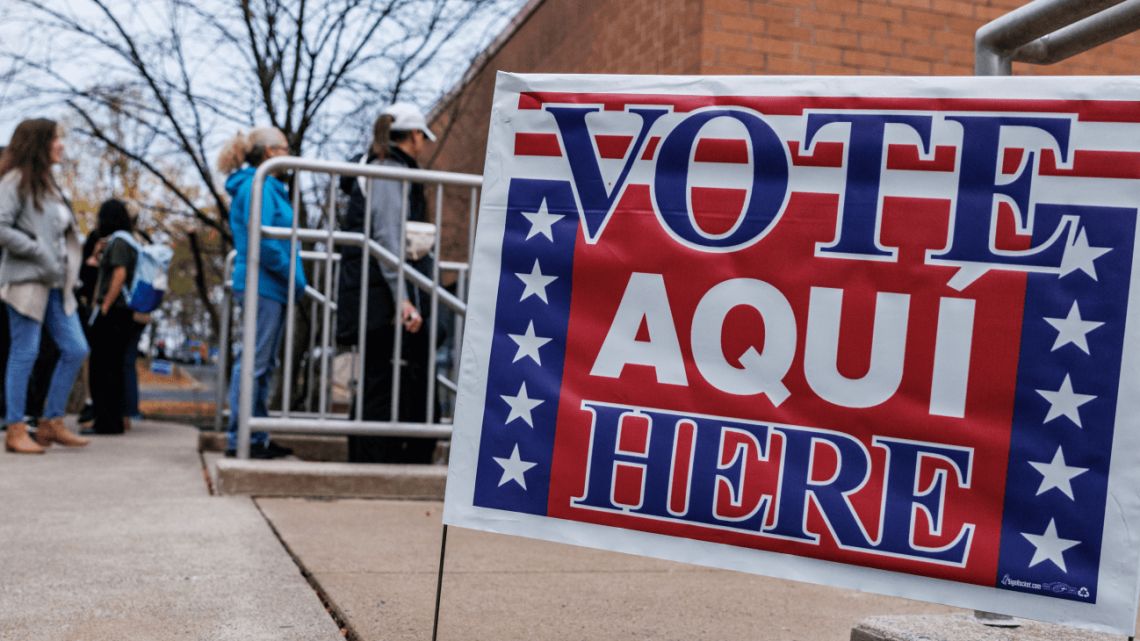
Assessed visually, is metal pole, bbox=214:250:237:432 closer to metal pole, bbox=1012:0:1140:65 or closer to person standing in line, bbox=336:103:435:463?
person standing in line, bbox=336:103:435:463

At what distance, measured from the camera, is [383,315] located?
5234 millimetres

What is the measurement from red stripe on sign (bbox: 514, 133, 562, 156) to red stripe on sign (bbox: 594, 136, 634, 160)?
91 millimetres

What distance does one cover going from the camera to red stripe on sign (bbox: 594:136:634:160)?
2.29 meters

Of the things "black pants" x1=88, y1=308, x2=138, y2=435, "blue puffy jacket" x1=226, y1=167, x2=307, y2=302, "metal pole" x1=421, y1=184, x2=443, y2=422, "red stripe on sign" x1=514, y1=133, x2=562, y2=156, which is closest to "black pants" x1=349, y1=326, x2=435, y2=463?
"metal pole" x1=421, y1=184, x2=443, y2=422

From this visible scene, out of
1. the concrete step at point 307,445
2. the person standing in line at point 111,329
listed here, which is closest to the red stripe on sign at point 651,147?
the concrete step at point 307,445

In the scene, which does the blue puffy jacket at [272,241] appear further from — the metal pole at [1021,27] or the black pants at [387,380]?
the metal pole at [1021,27]

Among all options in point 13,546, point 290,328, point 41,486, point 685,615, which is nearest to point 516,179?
point 685,615

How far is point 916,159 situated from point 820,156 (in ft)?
0.60

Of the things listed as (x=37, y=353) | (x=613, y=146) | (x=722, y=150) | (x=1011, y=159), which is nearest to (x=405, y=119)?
(x=37, y=353)

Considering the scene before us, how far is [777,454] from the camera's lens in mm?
2094

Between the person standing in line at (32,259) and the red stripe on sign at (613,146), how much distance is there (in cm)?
471

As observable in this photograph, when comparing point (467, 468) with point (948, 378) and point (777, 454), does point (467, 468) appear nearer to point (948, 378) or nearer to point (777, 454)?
point (777, 454)

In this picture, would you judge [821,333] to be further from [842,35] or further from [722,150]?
[842,35]

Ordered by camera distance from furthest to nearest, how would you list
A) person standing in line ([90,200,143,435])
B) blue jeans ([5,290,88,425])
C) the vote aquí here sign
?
person standing in line ([90,200,143,435]) < blue jeans ([5,290,88,425]) < the vote aquí here sign
